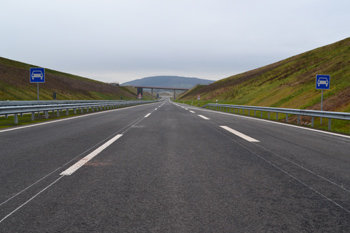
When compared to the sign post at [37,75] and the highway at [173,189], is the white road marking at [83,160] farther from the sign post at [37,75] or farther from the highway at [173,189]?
the sign post at [37,75]

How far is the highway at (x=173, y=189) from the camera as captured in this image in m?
2.74

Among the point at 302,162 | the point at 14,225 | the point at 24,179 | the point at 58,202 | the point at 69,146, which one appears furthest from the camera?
the point at 69,146

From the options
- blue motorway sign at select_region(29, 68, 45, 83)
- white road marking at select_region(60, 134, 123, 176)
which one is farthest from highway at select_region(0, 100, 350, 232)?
blue motorway sign at select_region(29, 68, 45, 83)

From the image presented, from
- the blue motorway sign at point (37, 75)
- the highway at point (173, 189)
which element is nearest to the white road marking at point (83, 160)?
the highway at point (173, 189)

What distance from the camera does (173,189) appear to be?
12.1 ft

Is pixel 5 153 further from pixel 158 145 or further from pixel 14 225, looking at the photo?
pixel 14 225

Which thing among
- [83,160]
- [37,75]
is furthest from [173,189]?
[37,75]

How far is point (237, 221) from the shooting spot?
9.09ft

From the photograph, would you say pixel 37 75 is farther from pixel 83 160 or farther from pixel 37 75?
pixel 83 160

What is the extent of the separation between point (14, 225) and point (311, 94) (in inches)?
1212

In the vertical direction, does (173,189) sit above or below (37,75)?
below

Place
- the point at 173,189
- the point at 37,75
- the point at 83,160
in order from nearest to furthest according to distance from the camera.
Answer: the point at 173,189
the point at 83,160
the point at 37,75

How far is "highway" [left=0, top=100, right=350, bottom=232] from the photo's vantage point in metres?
2.74

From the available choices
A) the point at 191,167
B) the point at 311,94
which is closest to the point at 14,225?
the point at 191,167
